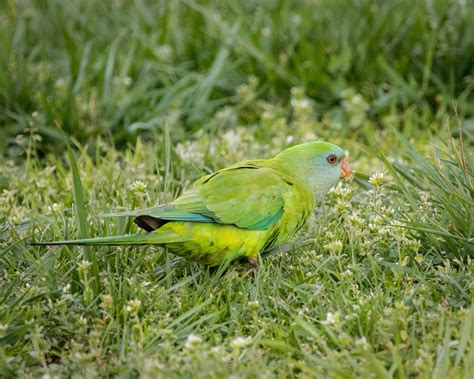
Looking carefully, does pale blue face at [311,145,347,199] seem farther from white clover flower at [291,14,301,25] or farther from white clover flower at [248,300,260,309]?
white clover flower at [291,14,301,25]

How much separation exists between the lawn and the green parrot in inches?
4.3

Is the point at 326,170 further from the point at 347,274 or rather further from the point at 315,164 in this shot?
the point at 347,274

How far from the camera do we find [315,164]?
3709 millimetres

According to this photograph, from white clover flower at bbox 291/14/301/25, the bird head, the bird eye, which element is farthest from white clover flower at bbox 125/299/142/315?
white clover flower at bbox 291/14/301/25

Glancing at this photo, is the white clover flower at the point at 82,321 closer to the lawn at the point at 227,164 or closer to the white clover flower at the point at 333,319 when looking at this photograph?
the lawn at the point at 227,164

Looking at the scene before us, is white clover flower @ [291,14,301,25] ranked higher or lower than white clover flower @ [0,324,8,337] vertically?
lower

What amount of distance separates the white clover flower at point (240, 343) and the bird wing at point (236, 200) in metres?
0.60

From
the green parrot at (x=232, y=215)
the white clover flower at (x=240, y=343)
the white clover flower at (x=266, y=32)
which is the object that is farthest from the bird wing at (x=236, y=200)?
the white clover flower at (x=266, y=32)

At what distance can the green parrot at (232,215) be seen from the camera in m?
3.28

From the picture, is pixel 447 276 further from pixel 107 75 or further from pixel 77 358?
pixel 107 75

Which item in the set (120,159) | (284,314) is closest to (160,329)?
(284,314)

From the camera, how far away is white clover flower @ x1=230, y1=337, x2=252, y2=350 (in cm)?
280

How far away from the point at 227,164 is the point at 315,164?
0.95m

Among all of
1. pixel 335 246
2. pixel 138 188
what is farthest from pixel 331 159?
pixel 138 188
